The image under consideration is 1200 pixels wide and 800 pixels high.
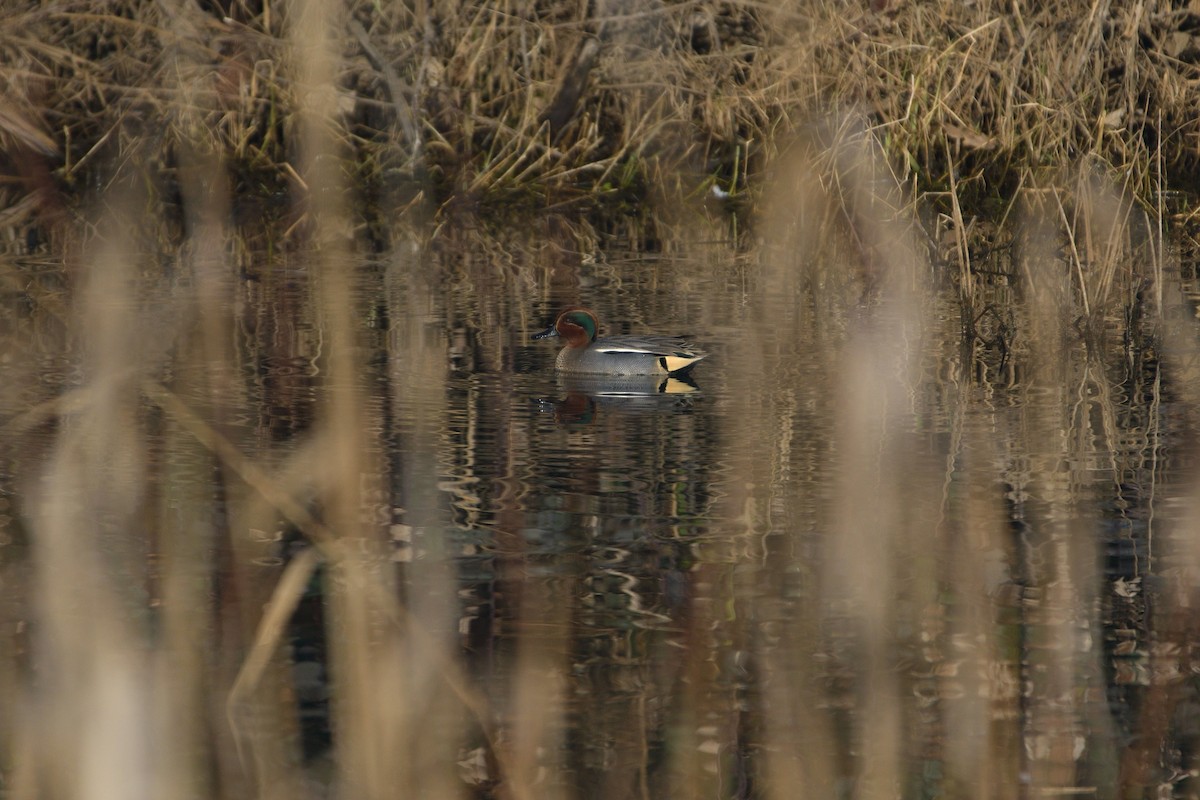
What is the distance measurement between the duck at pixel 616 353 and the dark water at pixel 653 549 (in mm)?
98

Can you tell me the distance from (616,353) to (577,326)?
15.0 inches

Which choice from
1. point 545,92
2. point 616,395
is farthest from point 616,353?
point 545,92

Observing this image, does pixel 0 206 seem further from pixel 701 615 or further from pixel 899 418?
pixel 701 615

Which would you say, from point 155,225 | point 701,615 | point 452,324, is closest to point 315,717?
point 701,615

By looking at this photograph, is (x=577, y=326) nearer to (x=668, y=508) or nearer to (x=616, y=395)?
(x=616, y=395)

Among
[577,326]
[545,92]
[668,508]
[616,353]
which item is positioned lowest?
[668,508]

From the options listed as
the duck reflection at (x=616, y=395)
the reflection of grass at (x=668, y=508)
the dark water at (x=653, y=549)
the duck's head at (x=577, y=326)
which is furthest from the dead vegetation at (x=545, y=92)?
the duck reflection at (x=616, y=395)

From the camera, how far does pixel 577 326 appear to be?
838 centimetres

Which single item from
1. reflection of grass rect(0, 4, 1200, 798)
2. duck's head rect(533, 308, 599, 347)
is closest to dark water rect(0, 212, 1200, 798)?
reflection of grass rect(0, 4, 1200, 798)

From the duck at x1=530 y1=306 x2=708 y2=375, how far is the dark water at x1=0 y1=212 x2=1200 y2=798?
0.10 m

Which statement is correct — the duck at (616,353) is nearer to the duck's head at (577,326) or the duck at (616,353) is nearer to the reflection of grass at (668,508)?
the duck's head at (577,326)

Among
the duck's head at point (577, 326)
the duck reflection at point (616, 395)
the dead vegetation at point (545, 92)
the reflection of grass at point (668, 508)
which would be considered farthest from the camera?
the dead vegetation at point (545, 92)

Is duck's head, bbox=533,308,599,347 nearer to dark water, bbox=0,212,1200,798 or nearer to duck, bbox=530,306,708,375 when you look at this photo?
duck, bbox=530,306,708,375

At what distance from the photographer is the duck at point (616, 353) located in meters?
7.82
